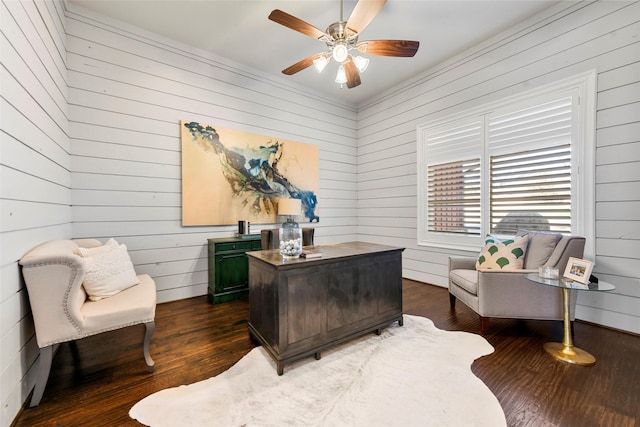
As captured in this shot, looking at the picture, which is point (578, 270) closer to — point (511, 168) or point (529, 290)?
point (529, 290)

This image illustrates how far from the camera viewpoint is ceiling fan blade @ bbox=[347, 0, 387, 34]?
200 centimetres

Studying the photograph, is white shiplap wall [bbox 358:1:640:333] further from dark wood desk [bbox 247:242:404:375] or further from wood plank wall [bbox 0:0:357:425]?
wood plank wall [bbox 0:0:357:425]

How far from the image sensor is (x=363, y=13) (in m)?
2.12

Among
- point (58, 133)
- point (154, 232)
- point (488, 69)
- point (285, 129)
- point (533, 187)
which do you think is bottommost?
point (154, 232)

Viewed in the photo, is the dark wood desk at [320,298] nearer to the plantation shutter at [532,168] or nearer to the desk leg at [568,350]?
the desk leg at [568,350]

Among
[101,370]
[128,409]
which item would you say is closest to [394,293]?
[128,409]

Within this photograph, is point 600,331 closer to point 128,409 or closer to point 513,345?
point 513,345

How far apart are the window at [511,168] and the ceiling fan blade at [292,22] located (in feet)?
8.13

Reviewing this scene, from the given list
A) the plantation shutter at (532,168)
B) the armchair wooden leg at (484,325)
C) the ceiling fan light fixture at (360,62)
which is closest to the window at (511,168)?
the plantation shutter at (532,168)

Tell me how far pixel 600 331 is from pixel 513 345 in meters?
1.04

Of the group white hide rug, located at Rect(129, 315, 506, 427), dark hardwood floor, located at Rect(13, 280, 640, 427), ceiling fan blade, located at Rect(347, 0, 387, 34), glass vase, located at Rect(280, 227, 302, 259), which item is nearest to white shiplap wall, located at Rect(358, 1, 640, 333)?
dark hardwood floor, located at Rect(13, 280, 640, 427)

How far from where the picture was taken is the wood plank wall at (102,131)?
157cm

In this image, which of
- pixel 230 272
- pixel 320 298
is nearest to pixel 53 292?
pixel 320 298

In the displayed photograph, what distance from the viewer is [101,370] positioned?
197 cm
